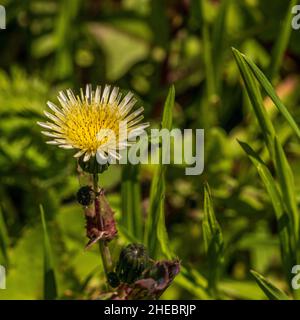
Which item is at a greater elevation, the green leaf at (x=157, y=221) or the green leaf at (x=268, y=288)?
the green leaf at (x=157, y=221)

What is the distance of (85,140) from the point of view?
39.8 inches

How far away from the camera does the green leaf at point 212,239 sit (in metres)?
1.12

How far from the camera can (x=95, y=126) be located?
104cm

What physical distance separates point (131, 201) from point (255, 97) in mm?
308

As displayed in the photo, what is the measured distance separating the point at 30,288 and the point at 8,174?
0.89ft

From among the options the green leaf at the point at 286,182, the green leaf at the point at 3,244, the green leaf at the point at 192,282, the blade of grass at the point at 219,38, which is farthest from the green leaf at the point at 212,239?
the blade of grass at the point at 219,38

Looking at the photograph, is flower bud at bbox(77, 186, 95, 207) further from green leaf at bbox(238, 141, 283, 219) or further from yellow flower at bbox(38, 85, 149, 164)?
green leaf at bbox(238, 141, 283, 219)

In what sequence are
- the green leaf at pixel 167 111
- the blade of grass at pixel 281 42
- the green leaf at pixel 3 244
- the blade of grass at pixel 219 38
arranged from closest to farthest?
the green leaf at pixel 167 111 < the green leaf at pixel 3 244 < the blade of grass at pixel 281 42 < the blade of grass at pixel 219 38

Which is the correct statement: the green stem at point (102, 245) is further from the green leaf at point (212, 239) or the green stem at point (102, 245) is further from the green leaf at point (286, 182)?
the green leaf at point (286, 182)

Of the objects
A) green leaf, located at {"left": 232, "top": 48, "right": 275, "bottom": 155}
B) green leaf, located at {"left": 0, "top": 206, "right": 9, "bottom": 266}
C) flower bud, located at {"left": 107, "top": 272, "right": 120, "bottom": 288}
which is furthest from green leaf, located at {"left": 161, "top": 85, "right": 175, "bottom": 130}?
green leaf, located at {"left": 0, "top": 206, "right": 9, "bottom": 266}

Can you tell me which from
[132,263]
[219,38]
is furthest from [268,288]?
[219,38]

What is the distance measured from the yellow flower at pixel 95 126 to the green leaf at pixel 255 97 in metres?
0.19
